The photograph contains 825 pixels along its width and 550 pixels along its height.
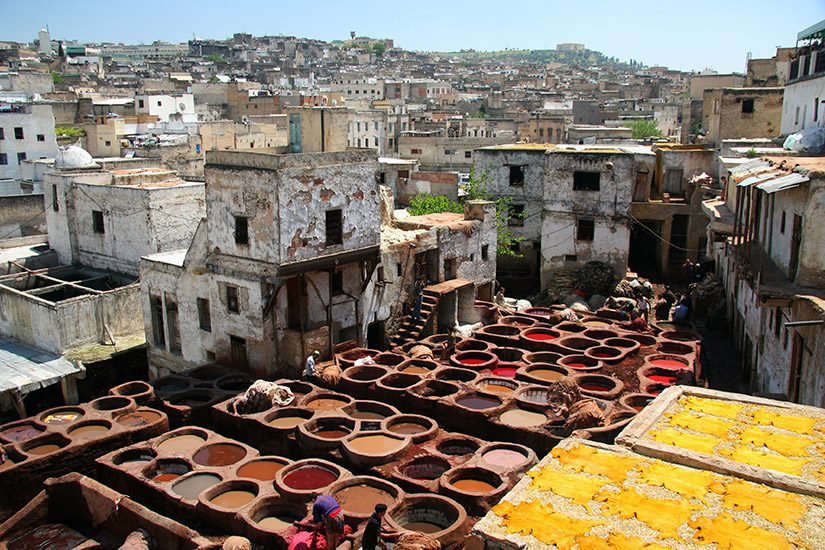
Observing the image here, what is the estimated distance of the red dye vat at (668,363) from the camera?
21094 millimetres

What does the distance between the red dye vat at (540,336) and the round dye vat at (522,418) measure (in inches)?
230

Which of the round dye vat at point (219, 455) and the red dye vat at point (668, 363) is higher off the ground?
the red dye vat at point (668, 363)

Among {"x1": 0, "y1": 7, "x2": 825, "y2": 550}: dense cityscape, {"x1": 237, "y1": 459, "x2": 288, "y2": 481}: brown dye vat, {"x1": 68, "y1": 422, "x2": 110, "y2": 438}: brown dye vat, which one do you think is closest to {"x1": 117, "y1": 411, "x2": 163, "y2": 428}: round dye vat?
{"x1": 0, "y1": 7, "x2": 825, "y2": 550}: dense cityscape

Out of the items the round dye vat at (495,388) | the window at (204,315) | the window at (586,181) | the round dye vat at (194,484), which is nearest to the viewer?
the round dye vat at (194,484)

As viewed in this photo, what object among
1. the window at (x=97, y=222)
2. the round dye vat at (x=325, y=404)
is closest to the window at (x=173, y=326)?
the round dye vat at (x=325, y=404)

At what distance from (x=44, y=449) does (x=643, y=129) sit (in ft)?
193

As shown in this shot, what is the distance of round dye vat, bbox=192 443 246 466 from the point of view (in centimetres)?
1667

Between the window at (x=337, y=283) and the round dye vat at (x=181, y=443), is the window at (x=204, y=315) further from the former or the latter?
the round dye vat at (x=181, y=443)

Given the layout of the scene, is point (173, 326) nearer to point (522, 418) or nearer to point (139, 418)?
point (139, 418)

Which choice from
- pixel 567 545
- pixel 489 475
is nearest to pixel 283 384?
pixel 489 475

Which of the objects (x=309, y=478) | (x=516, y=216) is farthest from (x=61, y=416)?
(x=516, y=216)

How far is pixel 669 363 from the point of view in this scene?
21453 millimetres

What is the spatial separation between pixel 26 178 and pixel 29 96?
20567mm

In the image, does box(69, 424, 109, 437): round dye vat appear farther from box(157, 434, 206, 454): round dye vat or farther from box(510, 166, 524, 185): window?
box(510, 166, 524, 185): window
